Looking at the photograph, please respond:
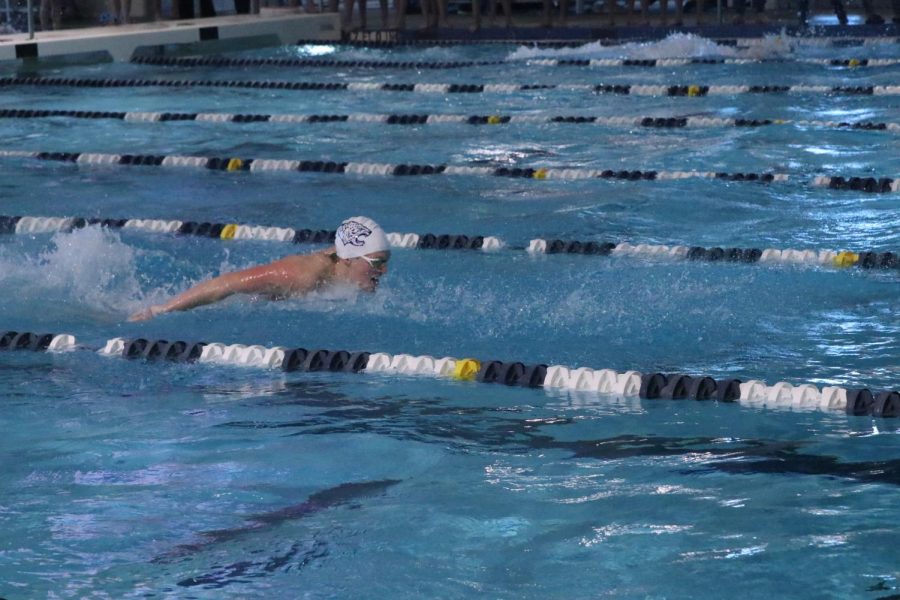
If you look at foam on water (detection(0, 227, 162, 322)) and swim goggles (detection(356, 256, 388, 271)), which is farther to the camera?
foam on water (detection(0, 227, 162, 322))

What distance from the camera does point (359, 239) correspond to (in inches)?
187

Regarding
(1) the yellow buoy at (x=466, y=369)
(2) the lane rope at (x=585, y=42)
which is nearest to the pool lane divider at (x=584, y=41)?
(2) the lane rope at (x=585, y=42)

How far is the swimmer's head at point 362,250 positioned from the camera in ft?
15.6

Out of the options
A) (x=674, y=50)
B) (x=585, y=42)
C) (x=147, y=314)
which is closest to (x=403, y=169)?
(x=147, y=314)

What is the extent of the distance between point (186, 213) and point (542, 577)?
172 inches

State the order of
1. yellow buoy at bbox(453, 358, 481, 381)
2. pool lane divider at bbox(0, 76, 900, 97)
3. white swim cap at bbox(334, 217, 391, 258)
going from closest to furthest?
1. yellow buoy at bbox(453, 358, 481, 381)
2. white swim cap at bbox(334, 217, 391, 258)
3. pool lane divider at bbox(0, 76, 900, 97)

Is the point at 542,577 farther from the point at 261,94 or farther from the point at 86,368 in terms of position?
the point at 261,94

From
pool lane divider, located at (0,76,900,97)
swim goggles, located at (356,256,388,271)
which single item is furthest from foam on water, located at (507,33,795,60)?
swim goggles, located at (356,256,388,271)

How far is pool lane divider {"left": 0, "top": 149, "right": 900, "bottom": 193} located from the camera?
6930 mm

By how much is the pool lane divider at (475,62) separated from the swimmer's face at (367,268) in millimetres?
7501

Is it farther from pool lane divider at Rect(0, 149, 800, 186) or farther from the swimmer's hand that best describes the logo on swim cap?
pool lane divider at Rect(0, 149, 800, 186)

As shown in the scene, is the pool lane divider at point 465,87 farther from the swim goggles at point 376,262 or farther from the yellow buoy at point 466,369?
the yellow buoy at point 466,369

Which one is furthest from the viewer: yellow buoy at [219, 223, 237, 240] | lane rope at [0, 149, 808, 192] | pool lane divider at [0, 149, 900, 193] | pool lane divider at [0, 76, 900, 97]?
pool lane divider at [0, 76, 900, 97]

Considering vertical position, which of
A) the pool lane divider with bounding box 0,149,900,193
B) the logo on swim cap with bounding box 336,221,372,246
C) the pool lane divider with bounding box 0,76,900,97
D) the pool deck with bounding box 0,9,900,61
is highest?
the pool deck with bounding box 0,9,900,61
